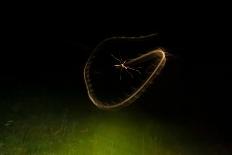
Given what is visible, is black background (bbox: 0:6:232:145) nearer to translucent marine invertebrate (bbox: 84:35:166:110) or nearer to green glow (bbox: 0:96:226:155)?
translucent marine invertebrate (bbox: 84:35:166:110)

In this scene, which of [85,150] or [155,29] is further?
[155,29]

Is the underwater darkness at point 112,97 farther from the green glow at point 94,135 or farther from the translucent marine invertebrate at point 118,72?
the translucent marine invertebrate at point 118,72

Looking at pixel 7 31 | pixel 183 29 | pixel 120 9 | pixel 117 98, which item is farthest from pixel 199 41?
pixel 7 31

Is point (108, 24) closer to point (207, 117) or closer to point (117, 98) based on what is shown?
point (117, 98)

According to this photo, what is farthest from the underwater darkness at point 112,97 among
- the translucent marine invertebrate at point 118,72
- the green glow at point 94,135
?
the translucent marine invertebrate at point 118,72

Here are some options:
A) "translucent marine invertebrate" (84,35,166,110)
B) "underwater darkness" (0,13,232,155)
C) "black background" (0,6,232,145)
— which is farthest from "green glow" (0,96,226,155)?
"black background" (0,6,232,145)

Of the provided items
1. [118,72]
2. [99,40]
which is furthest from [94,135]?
[99,40]
